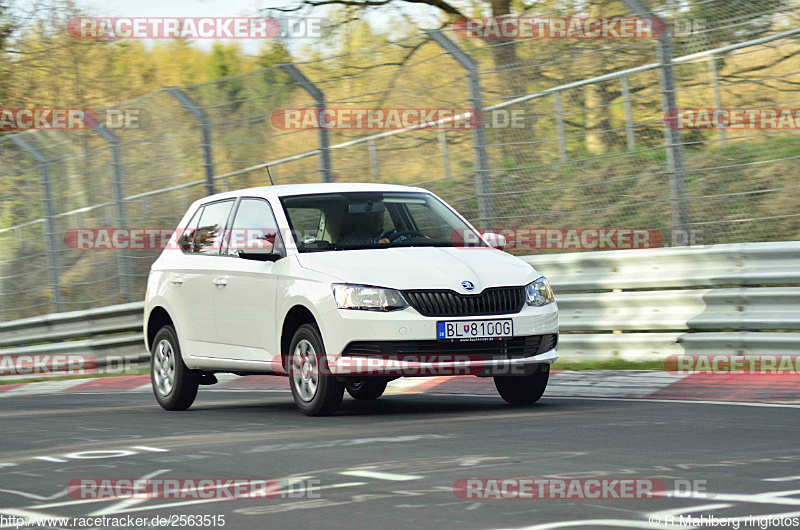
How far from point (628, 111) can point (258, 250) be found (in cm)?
471

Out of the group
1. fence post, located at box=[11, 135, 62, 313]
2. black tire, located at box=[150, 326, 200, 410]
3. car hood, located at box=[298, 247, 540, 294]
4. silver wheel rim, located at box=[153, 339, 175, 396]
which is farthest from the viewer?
fence post, located at box=[11, 135, 62, 313]

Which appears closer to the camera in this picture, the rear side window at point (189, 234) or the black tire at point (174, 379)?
the black tire at point (174, 379)

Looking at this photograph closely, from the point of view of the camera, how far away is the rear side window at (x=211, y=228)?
1122cm

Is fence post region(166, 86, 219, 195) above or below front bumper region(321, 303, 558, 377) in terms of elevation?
above

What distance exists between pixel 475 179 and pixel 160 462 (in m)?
6.93

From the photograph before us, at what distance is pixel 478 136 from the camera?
13.9 meters

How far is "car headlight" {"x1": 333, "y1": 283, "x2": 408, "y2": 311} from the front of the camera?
30.6ft

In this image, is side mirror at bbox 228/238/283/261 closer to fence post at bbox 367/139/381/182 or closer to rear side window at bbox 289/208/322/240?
rear side window at bbox 289/208/322/240

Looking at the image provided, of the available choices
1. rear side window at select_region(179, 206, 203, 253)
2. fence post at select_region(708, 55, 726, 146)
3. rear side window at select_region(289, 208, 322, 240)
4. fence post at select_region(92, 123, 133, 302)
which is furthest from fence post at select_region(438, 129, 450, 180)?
fence post at select_region(92, 123, 133, 302)

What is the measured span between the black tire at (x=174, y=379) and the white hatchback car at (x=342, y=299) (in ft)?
0.05

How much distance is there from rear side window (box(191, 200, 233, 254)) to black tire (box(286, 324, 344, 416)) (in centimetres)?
158

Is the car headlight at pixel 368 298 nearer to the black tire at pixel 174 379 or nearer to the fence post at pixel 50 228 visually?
the black tire at pixel 174 379

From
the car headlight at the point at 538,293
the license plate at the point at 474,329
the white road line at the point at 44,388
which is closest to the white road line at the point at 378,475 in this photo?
the license plate at the point at 474,329

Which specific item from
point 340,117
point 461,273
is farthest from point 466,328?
point 340,117
